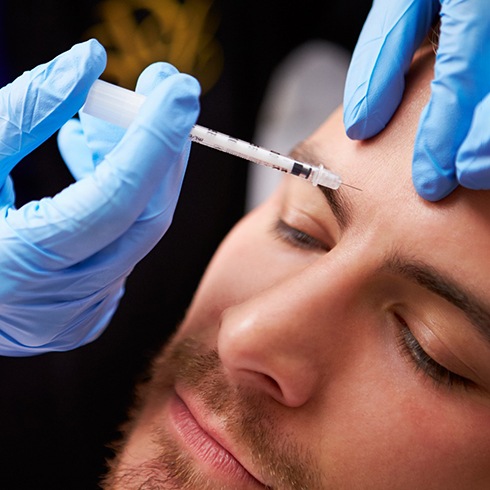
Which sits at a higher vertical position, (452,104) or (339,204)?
(452,104)

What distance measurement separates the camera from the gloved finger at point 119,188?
866mm

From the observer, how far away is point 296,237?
1161 mm

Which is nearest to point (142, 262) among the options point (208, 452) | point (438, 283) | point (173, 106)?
point (208, 452)

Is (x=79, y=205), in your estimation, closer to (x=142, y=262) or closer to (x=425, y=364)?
(x=425, y=364)

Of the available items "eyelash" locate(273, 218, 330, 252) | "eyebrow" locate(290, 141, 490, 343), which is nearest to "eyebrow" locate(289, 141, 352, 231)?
"eyebrow" locate(290, 141, 490, 343)

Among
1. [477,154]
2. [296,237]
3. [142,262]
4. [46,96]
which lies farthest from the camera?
[142,262]

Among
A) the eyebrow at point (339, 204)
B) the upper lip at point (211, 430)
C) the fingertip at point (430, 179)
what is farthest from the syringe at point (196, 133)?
the upper lip at point (211, 430)

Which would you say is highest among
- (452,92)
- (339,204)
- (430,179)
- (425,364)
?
(452,92)

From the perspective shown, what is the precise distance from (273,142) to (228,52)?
39 centimetres

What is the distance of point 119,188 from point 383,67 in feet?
1.50

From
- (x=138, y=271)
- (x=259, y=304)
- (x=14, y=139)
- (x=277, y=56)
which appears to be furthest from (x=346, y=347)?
(x=277, y=56)

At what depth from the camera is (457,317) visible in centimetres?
90

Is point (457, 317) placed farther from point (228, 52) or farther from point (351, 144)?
point (228, 52)

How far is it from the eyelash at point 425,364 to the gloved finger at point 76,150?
64 centimetres
